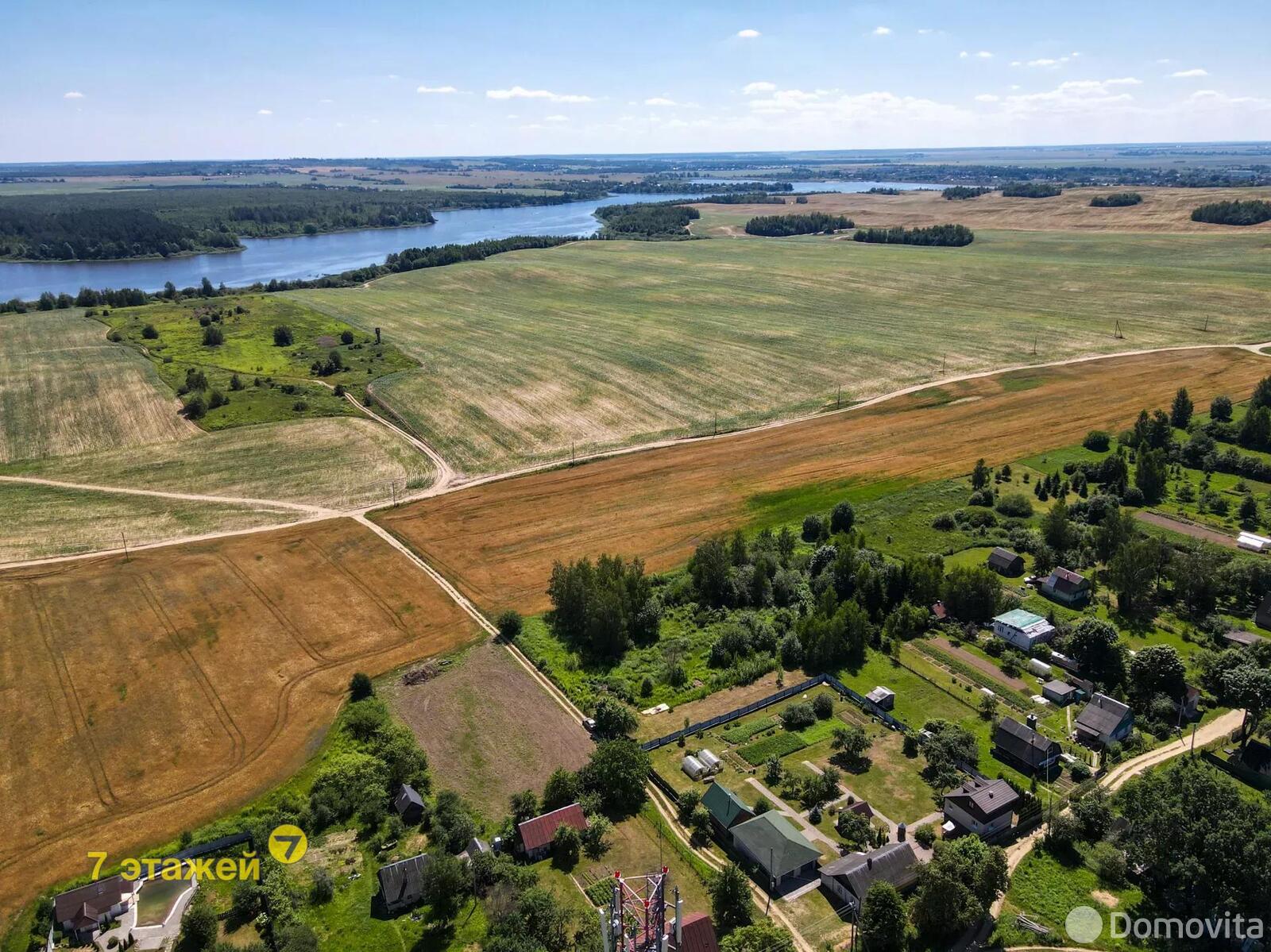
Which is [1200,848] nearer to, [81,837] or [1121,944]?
[1121,944]

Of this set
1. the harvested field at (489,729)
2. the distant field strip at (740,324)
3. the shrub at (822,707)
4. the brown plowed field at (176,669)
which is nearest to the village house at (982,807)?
the shrub at (822,707)

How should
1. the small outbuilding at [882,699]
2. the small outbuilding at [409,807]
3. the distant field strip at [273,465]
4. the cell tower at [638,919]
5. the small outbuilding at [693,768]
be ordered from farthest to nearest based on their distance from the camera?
the distant field strip at [273,465], the small outbuilding at [882,699], the small outbuilding at [693,768], the small outbuilding at [409,807], the cell tower at [638,919]

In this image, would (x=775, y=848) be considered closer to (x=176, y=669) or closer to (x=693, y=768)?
(x=693, y=768)

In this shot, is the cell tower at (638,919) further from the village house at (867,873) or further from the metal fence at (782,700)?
the metal fence at (782,700)

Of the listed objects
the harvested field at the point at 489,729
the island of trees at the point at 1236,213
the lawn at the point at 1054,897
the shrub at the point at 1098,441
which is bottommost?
the lawn at the point at 1054,897

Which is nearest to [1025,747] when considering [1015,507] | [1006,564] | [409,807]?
[1006,564]

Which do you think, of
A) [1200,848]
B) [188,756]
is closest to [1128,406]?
[1200,848]

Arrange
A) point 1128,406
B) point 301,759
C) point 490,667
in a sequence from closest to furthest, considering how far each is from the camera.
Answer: point 301,759 < point 490,667 < point 1128,406
